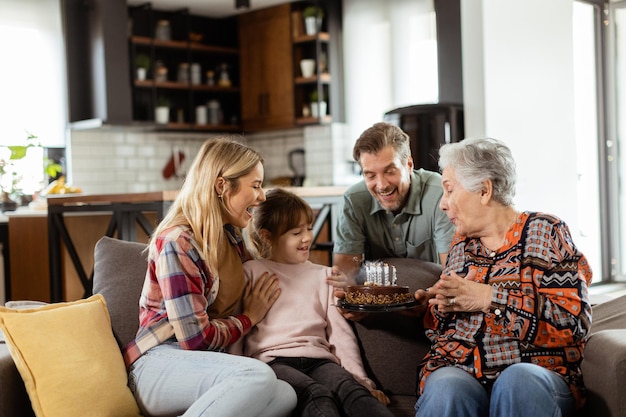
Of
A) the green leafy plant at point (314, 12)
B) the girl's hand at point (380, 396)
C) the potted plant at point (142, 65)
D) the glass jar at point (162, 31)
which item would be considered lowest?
the girl's hand at point (380, 396)

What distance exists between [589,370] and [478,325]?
1.03ft

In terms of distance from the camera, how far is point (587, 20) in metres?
6.93

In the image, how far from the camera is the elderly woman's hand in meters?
2.11

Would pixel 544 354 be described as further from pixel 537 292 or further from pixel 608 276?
pixel 608 276

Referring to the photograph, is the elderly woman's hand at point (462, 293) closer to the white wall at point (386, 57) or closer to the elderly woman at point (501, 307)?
the elderly woman at point (501, 307)

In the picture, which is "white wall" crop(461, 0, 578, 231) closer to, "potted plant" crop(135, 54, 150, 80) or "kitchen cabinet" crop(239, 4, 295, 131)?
"kitchen cabinet" crop(239, 4, 295, 131)

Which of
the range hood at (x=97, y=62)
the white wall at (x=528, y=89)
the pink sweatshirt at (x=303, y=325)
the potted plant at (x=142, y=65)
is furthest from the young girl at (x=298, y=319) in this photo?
the potted plant at (x=142, y=65)

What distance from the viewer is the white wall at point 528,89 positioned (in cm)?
545

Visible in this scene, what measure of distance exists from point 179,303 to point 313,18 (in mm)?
5608

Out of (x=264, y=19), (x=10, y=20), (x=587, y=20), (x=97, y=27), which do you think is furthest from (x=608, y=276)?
(x=10, y=20)

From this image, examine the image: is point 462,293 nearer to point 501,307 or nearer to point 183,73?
point 501,307

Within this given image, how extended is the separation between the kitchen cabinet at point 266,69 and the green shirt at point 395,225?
15.2 ft

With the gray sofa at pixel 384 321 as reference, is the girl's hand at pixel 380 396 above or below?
below

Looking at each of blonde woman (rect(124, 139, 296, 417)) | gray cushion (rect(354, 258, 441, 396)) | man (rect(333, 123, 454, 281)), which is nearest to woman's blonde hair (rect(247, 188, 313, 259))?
blonde woman (rect(124, 139, 296, 417))
